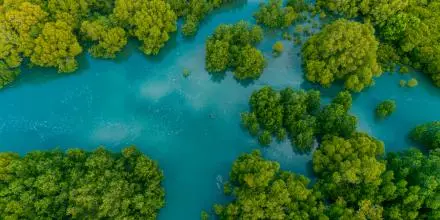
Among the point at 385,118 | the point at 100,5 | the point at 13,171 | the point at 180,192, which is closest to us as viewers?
the point at 13,171

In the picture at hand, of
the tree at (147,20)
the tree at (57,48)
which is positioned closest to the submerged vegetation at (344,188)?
the tree at (147,20)

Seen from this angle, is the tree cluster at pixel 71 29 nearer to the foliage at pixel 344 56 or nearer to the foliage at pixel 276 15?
the foliage at pixel 276 15

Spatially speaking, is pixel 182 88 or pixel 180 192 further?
pixel 182 88

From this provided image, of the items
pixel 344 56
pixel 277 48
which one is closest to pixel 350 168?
pixel 344 56

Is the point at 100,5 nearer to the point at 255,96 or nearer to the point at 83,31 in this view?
the point at 83,31

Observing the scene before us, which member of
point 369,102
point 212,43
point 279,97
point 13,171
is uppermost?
point 212,43

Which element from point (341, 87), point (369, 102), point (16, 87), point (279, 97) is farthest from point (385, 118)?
point (16, 87)

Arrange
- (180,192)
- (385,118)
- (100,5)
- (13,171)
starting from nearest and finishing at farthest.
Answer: (13,171), (180,192), (385,118), (100,5)

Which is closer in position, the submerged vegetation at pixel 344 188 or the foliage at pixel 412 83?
the submerged vegetation at pixel 344 188
